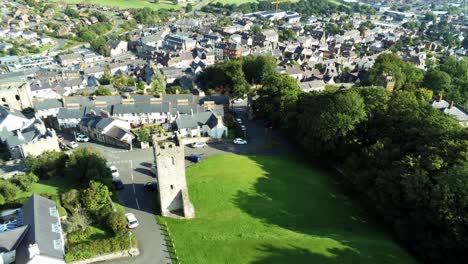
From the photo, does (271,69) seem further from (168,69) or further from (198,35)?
(198,35)

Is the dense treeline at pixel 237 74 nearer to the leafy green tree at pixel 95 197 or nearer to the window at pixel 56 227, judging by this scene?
the leafy green tree at pixel 95 197

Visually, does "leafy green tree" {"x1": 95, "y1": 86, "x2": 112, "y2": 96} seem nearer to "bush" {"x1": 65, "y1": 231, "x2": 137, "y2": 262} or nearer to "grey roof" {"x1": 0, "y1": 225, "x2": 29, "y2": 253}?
"bush" {"x1": 65, "y1": 231, "x2": 137, "y2": 262}

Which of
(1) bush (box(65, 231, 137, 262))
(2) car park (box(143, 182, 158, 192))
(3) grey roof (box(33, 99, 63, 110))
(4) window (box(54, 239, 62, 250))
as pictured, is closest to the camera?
(4) window (box(54, 239, 62, 250))

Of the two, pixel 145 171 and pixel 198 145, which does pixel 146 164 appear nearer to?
pixel 145 171

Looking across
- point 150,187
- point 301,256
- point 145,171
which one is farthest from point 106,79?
point 301,256

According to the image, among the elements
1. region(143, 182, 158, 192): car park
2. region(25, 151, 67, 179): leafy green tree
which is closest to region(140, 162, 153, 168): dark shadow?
region(143, 182, 158, 192): car park

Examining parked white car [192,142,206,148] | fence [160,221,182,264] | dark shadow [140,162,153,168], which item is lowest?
fence [160,221,182,264]
